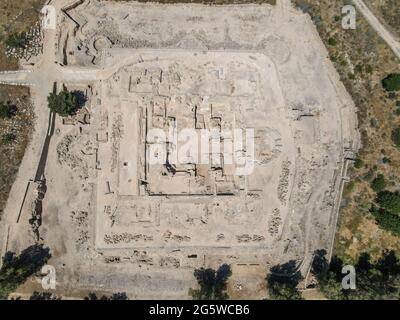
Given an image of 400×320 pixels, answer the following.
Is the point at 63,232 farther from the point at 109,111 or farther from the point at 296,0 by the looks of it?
the point at 296,0

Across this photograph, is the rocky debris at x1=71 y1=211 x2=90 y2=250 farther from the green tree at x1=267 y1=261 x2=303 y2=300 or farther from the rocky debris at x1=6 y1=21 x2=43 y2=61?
the green tree at x1=267 y1=261 x2=303 y2=300

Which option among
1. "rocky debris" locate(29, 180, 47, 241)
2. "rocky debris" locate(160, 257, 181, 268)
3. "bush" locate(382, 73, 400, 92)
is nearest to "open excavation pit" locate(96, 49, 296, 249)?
"rocky debris" locate(160, 257, 181, 268)

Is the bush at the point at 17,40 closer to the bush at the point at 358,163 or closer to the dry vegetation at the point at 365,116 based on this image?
the dry vegetation at the point at 365,116

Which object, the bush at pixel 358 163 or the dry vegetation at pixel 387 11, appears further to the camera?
the dry vegetation at pixel 387 11

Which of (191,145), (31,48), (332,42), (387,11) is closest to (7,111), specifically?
(31,48)

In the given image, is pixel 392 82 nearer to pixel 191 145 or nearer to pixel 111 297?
pixel 191 145

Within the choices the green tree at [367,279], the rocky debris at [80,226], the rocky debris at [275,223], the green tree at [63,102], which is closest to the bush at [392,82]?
the green tree at [367,279]

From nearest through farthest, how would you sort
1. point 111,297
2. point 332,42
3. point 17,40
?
point 17,40 → point 111,297 → point 332,42
